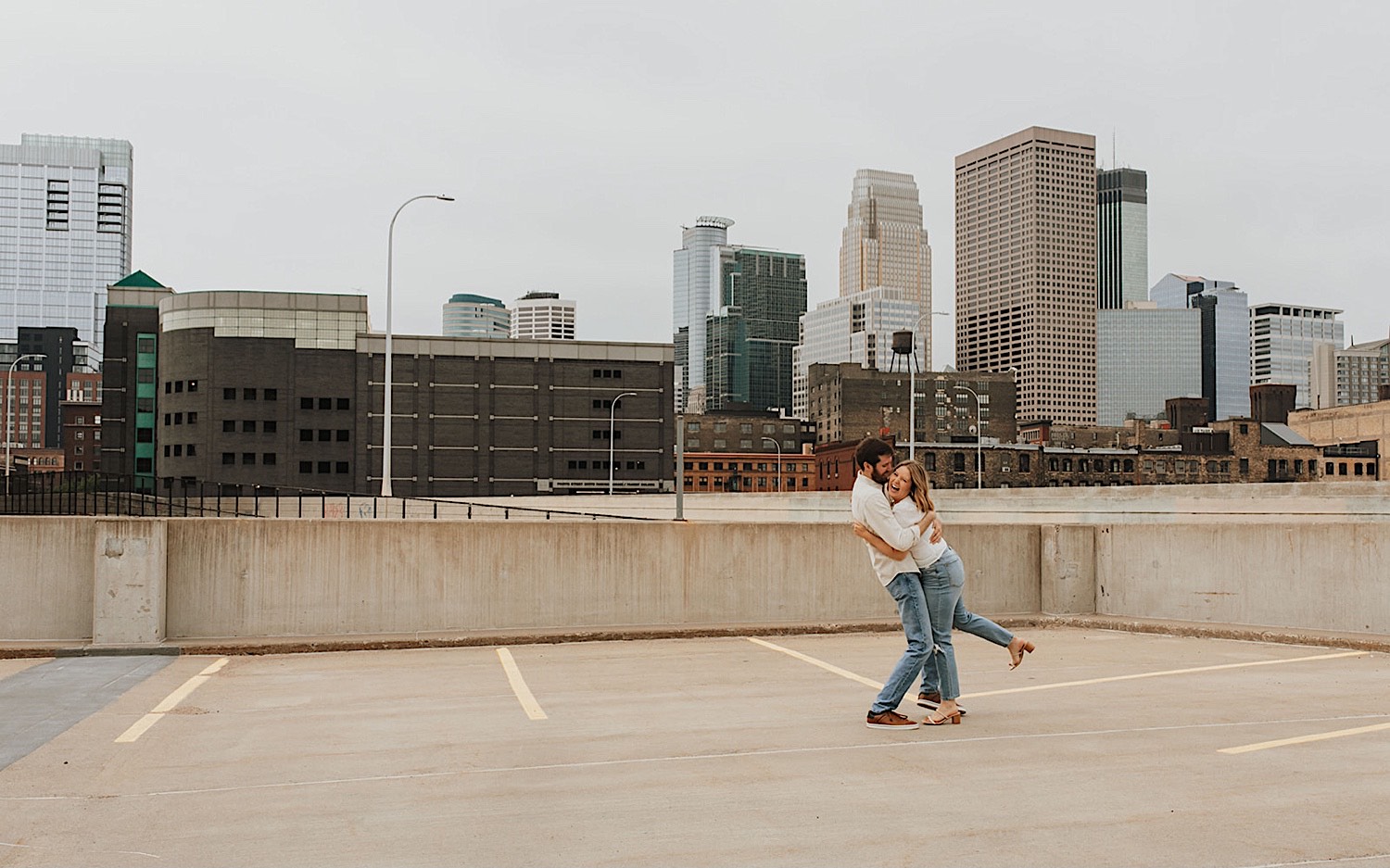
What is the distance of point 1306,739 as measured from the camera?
751cm

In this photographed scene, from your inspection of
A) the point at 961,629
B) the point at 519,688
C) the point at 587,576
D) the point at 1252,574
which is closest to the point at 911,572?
the point at 961,629

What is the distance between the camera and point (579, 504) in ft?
202

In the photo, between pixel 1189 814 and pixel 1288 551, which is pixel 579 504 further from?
pixel 1189 814

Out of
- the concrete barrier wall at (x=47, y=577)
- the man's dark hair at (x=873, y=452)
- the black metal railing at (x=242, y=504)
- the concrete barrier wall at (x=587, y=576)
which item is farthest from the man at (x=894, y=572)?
the black metal railing at (x=242, y=504)

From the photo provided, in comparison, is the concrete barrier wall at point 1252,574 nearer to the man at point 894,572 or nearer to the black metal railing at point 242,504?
the man at point 894,572

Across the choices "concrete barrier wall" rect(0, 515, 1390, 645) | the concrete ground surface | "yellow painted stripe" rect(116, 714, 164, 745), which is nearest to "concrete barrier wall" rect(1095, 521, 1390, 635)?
"concrete barrier wall" rect(0, 515, 1390, 645)

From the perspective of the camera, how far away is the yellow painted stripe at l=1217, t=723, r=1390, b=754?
23.8ft

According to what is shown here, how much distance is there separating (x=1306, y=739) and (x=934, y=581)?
2.48m

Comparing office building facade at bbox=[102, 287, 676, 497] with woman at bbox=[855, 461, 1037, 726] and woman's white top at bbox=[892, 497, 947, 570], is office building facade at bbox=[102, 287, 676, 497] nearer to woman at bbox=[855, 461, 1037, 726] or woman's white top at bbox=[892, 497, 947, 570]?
woman at bbox=[855, 461, 1037, 726]

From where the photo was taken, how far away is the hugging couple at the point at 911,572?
805 cm

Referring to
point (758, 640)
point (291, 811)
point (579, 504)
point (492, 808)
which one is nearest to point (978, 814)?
point (492, 808)

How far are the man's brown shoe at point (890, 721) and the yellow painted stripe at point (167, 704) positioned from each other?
4909 millimetres

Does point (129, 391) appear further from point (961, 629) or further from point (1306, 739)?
point (1306, 739)

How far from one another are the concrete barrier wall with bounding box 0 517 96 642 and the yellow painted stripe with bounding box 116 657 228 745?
5.71ft
